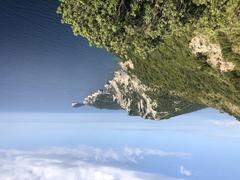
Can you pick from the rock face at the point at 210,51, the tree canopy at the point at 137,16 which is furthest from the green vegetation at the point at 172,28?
the rock face at the point at 210,51

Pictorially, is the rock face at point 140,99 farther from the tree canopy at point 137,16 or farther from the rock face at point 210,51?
the tree canopy at point 137,16

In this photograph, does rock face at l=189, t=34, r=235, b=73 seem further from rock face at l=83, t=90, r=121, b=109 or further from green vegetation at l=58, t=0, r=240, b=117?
rock face at l=83, t=90, r=121, b=109

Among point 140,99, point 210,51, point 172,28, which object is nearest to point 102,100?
point 140,99

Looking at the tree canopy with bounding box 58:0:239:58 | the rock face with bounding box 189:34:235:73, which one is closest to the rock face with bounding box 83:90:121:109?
the rock face with bounding box 189:34:235:73

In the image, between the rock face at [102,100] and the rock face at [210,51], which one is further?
the rock face at [102,100]

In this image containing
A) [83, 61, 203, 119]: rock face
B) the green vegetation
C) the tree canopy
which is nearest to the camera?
the tree canopy

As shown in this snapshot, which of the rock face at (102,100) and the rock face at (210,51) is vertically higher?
the rock face at (102,100)
